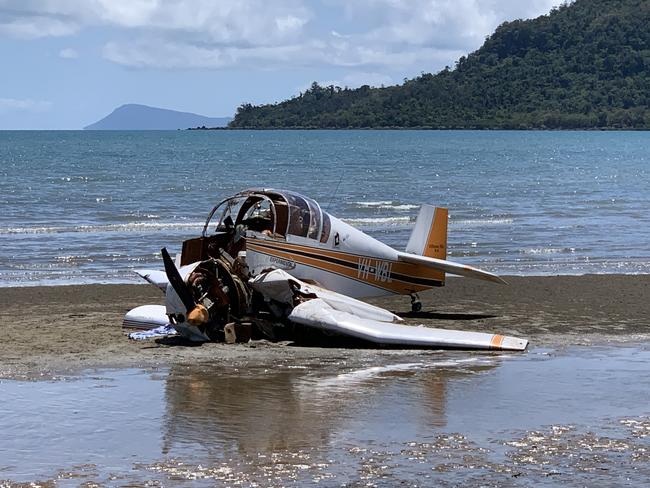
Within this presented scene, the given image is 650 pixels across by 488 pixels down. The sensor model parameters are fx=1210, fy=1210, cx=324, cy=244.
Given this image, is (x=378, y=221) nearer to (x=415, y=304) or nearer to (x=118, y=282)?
(x=118, y=282)

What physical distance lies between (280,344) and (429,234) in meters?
3.77

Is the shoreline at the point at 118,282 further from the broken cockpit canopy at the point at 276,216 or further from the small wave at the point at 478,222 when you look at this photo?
the small wave at the point at 478,222

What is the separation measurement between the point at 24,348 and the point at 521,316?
692 centimetres

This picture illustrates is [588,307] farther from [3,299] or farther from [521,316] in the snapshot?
[3,299]

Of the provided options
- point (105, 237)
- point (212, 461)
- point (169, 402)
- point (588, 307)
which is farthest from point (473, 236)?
point (212, 461)

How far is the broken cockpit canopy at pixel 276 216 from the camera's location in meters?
15.1

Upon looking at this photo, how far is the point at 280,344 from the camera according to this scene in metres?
14.2

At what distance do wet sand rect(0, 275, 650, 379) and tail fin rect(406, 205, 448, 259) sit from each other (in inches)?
35.7

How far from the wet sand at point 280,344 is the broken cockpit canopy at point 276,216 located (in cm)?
167

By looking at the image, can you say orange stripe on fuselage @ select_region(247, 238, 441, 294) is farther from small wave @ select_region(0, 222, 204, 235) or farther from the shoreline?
small wave @ select_region(0, 222, 204, 235)

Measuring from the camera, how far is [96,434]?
975 centimetres

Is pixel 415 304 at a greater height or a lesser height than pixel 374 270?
lesser

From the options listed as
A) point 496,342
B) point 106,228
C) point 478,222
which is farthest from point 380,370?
point 478,222

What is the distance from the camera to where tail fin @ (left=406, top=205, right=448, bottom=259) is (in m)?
17.1
